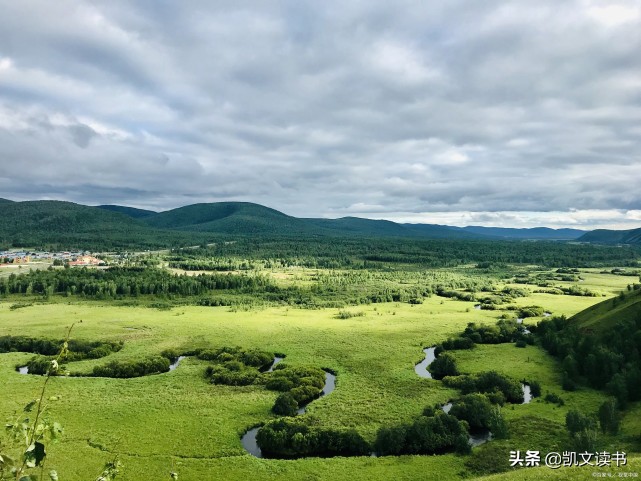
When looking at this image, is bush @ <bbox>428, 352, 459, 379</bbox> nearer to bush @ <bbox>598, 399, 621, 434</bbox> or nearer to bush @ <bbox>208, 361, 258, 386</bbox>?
bush @ <bbox>598, 399, 621, 434</bbox>

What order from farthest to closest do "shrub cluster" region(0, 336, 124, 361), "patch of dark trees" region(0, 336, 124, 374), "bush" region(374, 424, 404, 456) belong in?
"shrub cluster" region(0, 336, 124, 361) → "patch of dark trees" region(0, 336, 124, 374) → "bush" region(374, 424, 404, 456)

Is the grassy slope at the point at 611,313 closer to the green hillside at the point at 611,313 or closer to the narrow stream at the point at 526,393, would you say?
the green hillside at the point at 611,313

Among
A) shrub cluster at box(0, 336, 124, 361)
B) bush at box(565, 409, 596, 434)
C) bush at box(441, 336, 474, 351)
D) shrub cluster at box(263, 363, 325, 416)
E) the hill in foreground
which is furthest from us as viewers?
bush at box(441, 336, 474, 351)

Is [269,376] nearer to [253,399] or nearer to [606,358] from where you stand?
[253,399]

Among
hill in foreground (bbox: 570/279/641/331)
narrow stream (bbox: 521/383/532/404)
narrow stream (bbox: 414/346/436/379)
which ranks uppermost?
hill in foreground (bbox: 570/279/641/331)

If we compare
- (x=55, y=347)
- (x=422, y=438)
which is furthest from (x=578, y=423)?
(x=55, y=347)

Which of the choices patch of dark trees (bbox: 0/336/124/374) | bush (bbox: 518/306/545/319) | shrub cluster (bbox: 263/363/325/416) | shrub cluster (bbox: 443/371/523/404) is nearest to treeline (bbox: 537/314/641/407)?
shrub cluster (bbox: 443/371/523/404)
